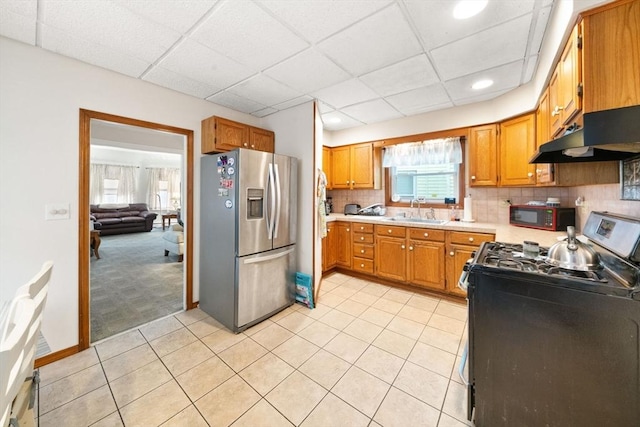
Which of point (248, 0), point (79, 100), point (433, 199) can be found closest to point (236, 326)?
point (79, 100)

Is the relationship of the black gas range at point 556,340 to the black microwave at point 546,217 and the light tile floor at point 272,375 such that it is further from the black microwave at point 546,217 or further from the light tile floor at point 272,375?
the black microwave at point 546,217

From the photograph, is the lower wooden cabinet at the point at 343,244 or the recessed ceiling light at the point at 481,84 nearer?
the recessed ceiling light at the point at 481,84

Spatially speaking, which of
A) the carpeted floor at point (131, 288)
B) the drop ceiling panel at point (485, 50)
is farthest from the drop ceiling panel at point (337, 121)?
the carpeted floor at point (131, 288)

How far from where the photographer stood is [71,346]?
205 centimetres

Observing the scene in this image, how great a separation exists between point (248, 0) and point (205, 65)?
0.92 metres

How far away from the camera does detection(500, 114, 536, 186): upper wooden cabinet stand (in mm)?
2605

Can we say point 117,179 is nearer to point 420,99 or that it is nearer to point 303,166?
point 303,166

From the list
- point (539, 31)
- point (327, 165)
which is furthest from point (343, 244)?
point (539, 31)

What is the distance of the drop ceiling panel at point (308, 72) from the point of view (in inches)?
81.8

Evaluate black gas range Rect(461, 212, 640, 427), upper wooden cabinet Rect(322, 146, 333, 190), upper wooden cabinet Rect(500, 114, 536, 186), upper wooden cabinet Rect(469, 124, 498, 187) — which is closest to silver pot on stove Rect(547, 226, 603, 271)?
black gas range Rect(461, 212, 640, 427)

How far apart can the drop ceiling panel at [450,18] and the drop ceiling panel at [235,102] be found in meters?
1.99

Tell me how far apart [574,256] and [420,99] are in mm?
2339

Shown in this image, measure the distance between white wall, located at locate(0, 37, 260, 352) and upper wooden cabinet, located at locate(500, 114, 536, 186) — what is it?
4098 mm

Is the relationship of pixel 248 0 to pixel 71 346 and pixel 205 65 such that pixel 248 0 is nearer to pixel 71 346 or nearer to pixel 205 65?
pixel 205 65
